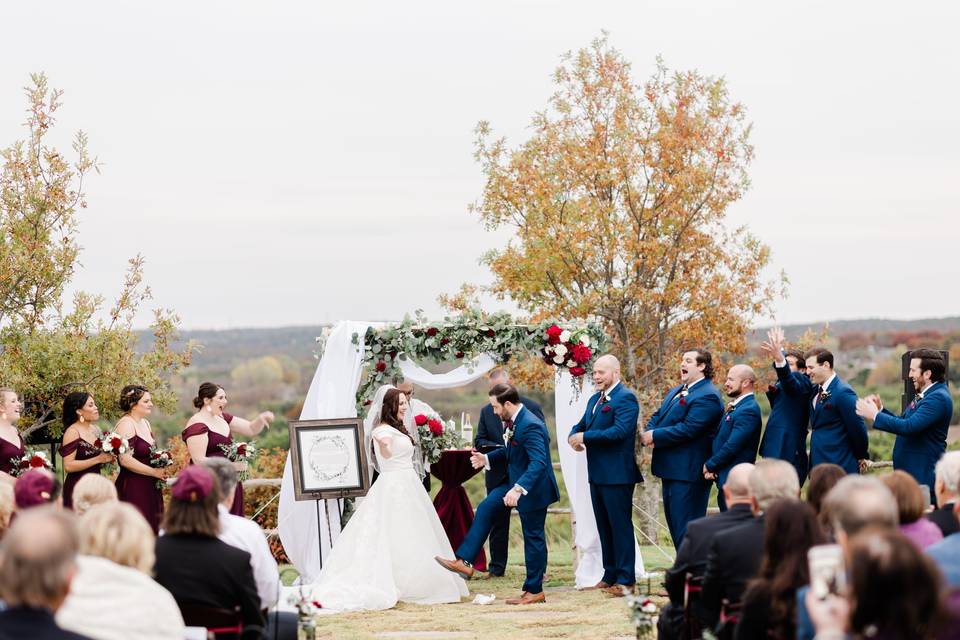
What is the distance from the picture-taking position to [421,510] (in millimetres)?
9875

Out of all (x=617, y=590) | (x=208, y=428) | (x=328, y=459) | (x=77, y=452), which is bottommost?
(x=617, y=590)

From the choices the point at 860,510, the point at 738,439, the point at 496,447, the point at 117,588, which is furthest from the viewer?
the point at 496,447

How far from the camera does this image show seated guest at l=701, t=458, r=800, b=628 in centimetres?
516

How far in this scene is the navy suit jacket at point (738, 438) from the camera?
8.78 metres

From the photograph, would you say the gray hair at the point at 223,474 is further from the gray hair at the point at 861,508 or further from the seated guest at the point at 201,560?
the gray hair at the point at 861,508

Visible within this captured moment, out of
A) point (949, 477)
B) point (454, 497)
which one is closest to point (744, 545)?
point (949, 477)

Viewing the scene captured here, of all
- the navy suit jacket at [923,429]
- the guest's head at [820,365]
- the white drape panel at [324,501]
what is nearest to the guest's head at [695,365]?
the guest's head at [820,365]

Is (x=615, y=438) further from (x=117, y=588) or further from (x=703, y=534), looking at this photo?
(x=117, y=588)

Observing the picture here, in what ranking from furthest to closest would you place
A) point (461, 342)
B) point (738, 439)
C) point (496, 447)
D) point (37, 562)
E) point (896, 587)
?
1. point (496, 447)
2. point (461, 342)
3. point (738, 439)
4. point (37, 562)
5. point (896, 587)

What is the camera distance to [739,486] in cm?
558

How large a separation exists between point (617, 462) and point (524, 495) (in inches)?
32.5

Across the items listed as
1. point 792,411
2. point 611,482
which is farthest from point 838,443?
point 611,482

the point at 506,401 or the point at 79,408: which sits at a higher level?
the point at 79,408

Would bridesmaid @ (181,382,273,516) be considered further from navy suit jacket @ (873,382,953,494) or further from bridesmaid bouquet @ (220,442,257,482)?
navy suit jacket @ (873,382,953,494)
